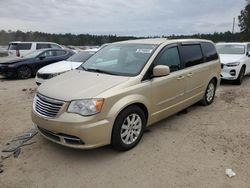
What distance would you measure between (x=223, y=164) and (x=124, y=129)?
58.9 inches

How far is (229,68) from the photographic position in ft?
29.2

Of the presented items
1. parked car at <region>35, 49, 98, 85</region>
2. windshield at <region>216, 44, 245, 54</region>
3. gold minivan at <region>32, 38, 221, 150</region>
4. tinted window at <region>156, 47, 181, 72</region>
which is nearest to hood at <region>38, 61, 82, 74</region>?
parked car at <region>35, 49, 98, 85</region>

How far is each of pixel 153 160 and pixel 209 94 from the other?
132 inches

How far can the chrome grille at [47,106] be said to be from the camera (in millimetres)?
3555

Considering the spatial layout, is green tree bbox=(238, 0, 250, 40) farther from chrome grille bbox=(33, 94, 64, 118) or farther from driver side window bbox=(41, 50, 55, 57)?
chrome grille bbox=(33, 94, 64, 118)

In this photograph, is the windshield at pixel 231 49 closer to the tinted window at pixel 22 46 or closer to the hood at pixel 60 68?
the hood at pixel 60 68

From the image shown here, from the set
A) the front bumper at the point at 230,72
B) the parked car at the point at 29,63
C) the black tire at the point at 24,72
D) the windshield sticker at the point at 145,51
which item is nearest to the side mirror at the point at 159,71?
the windshield sticker at the point at 145,51

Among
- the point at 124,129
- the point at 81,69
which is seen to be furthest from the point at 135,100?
the point at 81,69

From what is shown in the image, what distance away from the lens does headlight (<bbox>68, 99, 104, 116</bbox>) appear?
11.2ft

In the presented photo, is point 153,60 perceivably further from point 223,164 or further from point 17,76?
point 17,76

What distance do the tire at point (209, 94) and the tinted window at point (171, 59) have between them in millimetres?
1695

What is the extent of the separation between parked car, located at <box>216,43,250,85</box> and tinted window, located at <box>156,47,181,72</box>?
4.75m

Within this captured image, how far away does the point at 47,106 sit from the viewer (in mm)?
3689

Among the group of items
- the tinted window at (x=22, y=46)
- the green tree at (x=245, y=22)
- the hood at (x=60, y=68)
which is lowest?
the hood at (x=60, y=68)
